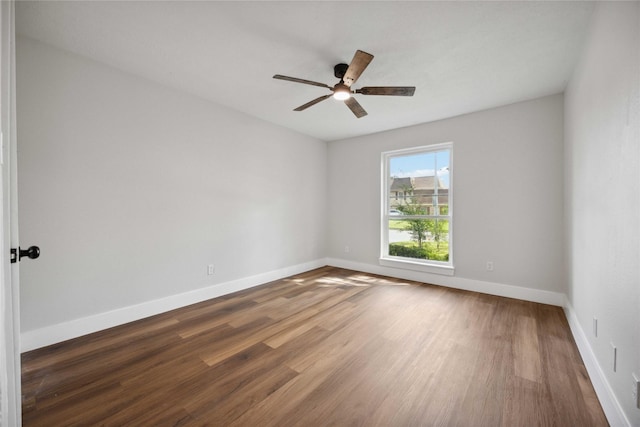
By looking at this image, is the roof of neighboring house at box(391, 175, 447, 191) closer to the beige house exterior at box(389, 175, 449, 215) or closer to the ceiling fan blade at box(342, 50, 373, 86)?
the beige house exterior at box(389, 175, 449, 215)

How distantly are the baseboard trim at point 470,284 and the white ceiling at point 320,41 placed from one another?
242cm

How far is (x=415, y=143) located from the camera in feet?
13.4

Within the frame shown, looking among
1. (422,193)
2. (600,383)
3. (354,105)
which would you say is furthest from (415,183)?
(600,383)

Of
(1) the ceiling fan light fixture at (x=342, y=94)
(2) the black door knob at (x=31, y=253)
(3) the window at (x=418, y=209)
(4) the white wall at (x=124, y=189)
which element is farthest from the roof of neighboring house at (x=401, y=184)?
(2) the black door knob at (x=31, y=253)

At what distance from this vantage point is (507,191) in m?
3.36

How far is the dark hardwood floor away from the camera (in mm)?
1457

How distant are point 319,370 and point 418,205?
10.3 feet

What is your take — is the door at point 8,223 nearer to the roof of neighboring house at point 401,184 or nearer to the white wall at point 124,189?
the white wall at point 124,189

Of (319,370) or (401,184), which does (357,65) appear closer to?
(319,370)

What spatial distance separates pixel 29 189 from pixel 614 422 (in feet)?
13.8

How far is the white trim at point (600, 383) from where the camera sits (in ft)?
4.29

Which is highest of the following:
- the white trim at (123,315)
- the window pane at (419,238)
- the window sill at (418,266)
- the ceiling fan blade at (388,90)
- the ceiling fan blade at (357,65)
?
the ceiling fan blade at (357,65)

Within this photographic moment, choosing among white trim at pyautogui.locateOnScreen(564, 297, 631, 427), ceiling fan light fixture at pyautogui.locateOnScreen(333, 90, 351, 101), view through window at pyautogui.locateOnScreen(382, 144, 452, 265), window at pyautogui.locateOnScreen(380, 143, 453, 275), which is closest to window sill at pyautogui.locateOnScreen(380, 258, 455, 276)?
window at pyautogui.locateOnScreen(380, 143, 453, 275)

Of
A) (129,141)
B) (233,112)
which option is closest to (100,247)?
(129,141)
